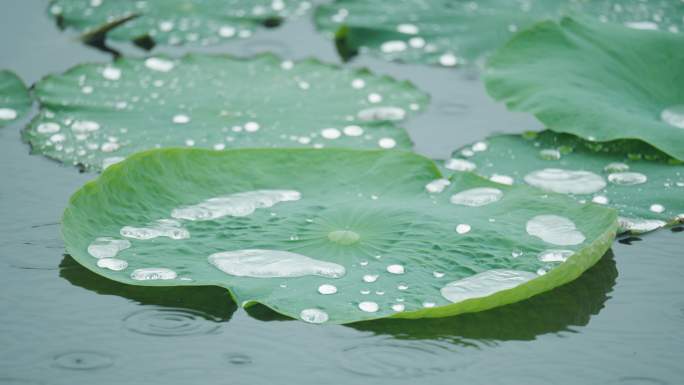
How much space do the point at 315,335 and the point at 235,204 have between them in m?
0.33

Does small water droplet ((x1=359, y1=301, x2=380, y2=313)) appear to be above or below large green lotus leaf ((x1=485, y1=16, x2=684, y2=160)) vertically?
below

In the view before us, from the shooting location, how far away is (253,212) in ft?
5.11

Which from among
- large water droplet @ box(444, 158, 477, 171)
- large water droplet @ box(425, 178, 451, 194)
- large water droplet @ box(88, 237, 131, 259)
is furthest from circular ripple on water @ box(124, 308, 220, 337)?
large water droplet @ box(444, 158, 477, 171)

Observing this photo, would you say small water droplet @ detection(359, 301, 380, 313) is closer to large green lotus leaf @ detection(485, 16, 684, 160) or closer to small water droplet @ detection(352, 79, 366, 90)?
large green lotus leaf @ detection(485, 16, 684, 160)

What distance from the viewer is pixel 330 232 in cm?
149

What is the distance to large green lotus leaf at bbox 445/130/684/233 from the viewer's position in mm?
1645

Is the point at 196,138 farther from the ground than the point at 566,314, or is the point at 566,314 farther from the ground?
the point at 196,138

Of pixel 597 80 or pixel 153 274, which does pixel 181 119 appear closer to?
pixel 153 274

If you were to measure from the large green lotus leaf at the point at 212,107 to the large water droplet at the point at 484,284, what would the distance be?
52cm

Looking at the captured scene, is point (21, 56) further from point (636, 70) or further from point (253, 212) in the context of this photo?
point (636, 70)

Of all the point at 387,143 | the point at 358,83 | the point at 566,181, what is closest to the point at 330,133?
the point at 387,143

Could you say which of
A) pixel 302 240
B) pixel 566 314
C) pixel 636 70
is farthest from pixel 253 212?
pixel 636 70

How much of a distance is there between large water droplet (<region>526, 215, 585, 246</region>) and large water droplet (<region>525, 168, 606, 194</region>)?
17 cm

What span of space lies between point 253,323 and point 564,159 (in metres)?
0.73
